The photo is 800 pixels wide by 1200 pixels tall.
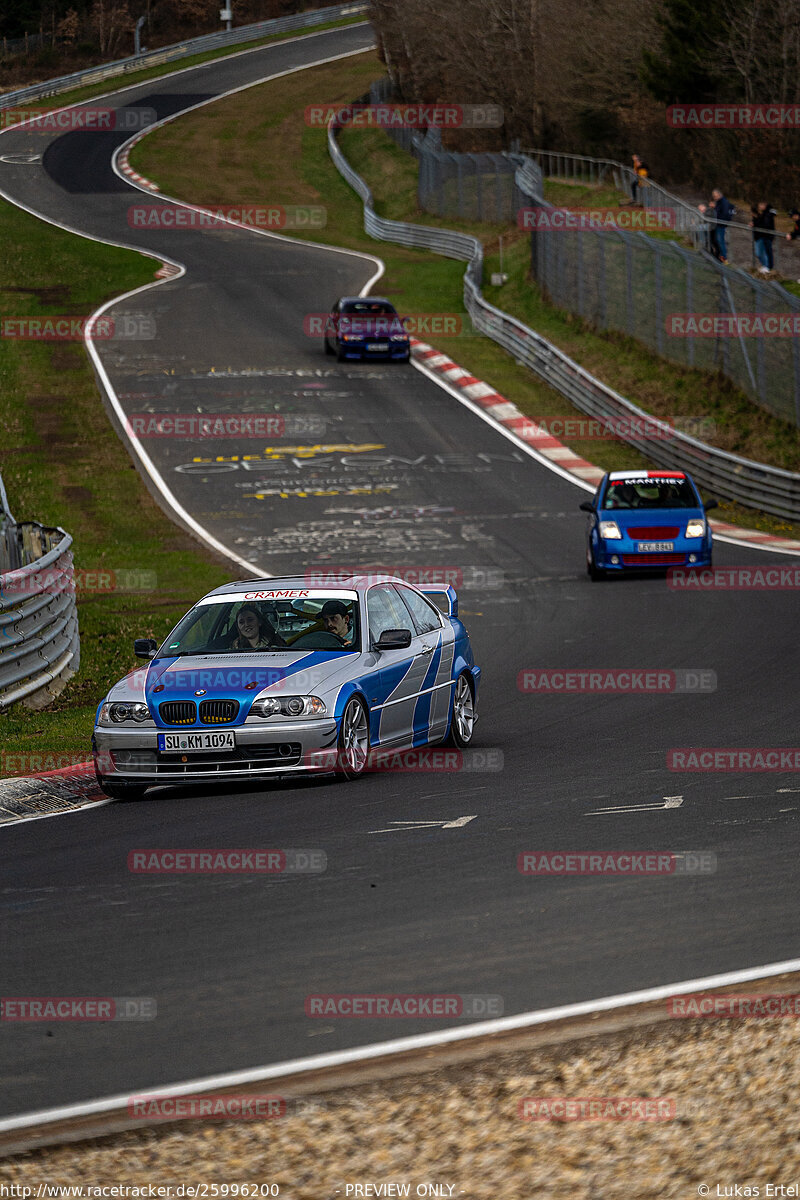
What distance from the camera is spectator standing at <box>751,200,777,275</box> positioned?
3316 centimetres

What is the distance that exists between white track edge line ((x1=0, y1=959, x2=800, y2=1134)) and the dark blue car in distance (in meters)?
35.6

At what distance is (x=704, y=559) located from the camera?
22.8 meters

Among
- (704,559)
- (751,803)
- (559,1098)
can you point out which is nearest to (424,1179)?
(559,1098)

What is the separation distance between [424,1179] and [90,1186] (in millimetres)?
976

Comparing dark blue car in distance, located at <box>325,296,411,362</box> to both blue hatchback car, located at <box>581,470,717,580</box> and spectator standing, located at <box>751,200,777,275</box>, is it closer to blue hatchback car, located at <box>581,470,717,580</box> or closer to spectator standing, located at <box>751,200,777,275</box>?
spectator standing, located at <box>751,200,777,275</box>

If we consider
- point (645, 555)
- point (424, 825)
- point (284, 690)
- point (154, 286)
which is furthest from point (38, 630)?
point (154, 286)

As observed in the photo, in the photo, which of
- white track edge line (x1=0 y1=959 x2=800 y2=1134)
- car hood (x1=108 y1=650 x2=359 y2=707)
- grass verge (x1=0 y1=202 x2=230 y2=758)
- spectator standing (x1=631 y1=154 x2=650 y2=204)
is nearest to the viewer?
white track edge line (x1=0 y1=959 x2=800 y2=1134)

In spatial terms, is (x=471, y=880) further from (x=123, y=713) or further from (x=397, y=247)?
(x=397, y=247)

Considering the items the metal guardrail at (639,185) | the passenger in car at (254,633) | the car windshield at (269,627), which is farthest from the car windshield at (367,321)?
the passenger in car at (254,633)

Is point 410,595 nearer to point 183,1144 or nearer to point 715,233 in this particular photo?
point 183,1144

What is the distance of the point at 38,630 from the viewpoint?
15211mm

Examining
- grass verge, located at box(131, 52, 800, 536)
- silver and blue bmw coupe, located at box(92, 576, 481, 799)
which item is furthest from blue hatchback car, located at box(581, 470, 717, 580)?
silver and blue bmw coupe, located at box(92, 576, 481, 799)

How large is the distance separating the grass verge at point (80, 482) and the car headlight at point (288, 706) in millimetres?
2160

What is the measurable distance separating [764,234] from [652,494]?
1203 cm
